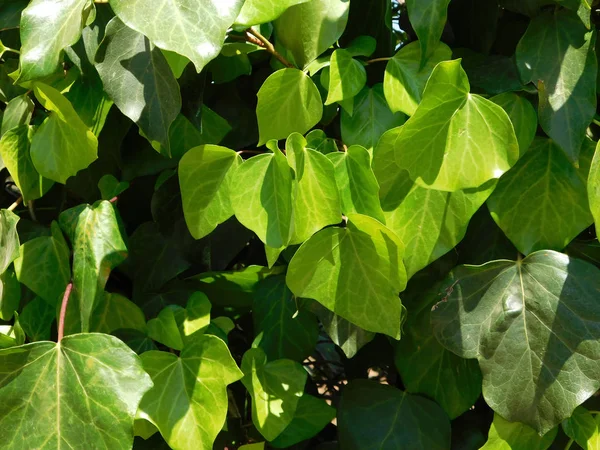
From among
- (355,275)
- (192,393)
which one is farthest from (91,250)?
(355,275)

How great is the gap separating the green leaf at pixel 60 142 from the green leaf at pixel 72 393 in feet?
0.73

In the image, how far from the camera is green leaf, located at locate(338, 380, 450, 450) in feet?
2.81

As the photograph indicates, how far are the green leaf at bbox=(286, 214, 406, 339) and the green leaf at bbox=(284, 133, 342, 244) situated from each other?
15mm

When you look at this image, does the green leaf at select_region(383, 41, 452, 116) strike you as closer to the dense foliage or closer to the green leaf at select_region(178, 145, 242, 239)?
the dense foliage

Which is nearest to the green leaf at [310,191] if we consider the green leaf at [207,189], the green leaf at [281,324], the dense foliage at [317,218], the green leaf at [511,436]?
the dense foliage at [317,218]

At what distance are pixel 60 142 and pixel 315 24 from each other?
344mm

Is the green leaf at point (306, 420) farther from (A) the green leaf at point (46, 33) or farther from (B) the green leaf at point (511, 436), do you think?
(A) the green leaf at point (46, 33)

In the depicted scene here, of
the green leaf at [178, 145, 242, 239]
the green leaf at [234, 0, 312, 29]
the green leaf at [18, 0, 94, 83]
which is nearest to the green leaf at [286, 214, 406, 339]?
the green leaf at [178, 145, 242, 239]

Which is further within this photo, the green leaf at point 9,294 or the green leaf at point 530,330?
the green leaf at point 9,294

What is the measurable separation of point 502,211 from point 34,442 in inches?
21.8

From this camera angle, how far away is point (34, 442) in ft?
2.36

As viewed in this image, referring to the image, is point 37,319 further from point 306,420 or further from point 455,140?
point 455,140

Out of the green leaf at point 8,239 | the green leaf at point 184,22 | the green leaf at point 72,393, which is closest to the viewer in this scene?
the green leaf at point 184,22

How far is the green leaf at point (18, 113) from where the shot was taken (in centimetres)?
88
